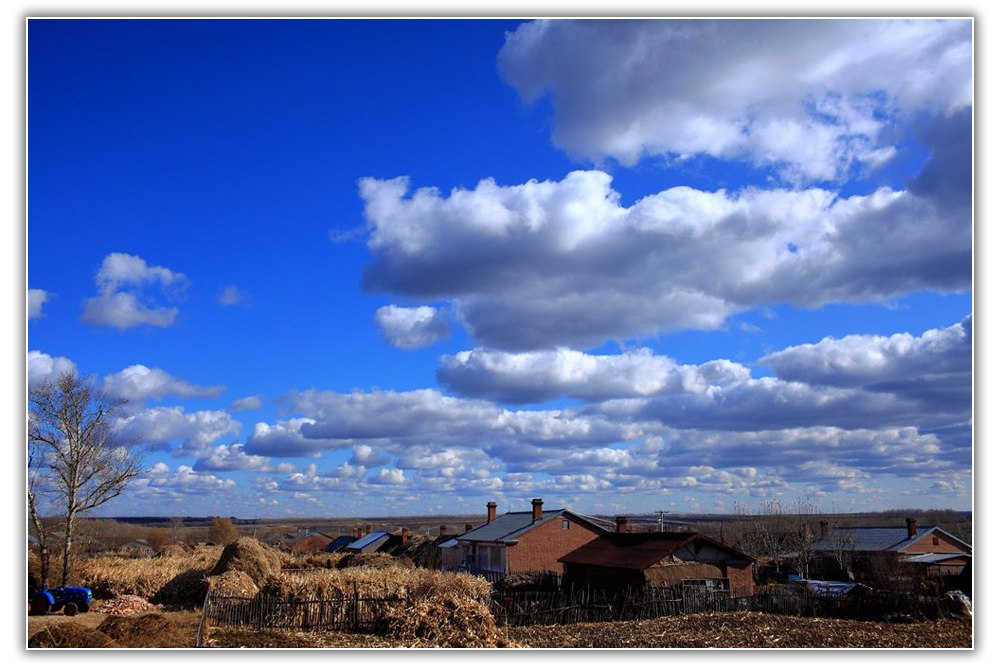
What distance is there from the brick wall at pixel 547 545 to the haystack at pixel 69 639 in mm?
37862

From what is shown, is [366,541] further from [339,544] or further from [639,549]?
[639,549]

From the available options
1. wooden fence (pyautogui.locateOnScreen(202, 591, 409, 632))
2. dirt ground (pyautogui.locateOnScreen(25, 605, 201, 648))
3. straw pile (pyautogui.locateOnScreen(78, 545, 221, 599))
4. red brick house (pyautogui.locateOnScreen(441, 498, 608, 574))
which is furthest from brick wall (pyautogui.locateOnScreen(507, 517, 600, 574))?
wooden fence (pyautogui.locateOnScreen(202, 591, 409, 632))

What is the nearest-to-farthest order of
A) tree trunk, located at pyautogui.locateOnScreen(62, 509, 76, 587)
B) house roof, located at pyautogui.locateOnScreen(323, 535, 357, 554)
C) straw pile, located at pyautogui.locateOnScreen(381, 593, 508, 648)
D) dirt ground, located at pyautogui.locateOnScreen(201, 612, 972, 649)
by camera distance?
1. dirt ground, located at pyautogui.locateOnScreen(201, 612, 972, 649)
2. straw pile, located at pyautogui.locateOnScreen(381, 593, 508, 648)
3. tree trunk, located at pyautogui.locateOnScreen(62, 509, 76, 587)
4. house roof, located at pyautogui.locateOnScreen(323, 535, 357, 554)

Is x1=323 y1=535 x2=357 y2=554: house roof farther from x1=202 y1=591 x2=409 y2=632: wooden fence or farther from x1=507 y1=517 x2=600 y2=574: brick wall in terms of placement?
x1=202 y1=591 x2=409 y2=632: wooden fence

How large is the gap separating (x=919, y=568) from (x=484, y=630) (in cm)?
4148

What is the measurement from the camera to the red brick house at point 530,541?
5464 centimetres

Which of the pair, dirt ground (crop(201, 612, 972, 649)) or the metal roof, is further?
the metal roof

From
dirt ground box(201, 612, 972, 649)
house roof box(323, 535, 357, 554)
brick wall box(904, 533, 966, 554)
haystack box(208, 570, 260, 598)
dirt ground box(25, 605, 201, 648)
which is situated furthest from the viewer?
house roof box(323, 535, 357, 554)

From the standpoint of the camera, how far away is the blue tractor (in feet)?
103

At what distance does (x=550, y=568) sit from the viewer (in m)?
55.6

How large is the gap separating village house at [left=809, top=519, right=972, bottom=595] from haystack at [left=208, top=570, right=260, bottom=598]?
3929cm

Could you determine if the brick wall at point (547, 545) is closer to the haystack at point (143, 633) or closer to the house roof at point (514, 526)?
the house roof at point (514, 526)

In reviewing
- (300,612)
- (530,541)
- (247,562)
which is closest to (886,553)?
(530,541)

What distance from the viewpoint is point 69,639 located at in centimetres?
1805
